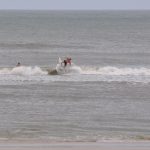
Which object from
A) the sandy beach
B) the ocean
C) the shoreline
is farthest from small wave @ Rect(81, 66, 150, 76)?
the sandy beach

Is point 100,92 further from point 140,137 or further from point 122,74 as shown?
point 140,137

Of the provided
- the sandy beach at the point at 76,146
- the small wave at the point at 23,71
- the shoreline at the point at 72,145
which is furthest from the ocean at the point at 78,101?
the sandy beach at the point at 76,146

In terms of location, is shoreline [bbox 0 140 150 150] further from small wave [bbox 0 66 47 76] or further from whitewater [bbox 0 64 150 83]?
small wave [bbox 0 66 47 76]

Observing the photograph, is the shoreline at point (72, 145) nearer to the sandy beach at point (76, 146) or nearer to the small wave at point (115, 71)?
the sandy beach at point (76, 146)

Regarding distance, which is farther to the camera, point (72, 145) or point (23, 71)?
point (23, 71)

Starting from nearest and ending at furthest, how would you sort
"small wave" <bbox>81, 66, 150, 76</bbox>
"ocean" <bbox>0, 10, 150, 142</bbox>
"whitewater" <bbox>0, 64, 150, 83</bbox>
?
"ocean" <bbox>0, 10, 150, 142</bbox> → "whitewater" <bbox>0, 64, 150, 83</bbox> → "small wave" <bbox>81, 66, 150, 76</bbox>

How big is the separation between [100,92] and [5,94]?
4.74 metres

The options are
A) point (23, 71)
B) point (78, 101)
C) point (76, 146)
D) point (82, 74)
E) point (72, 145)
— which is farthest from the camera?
point (82, 74)

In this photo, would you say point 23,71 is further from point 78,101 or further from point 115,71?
point 78,101

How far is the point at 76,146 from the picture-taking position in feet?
61.3

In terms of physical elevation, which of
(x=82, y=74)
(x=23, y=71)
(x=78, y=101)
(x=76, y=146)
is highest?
(x=23, y=71)

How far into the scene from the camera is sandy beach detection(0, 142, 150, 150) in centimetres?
1830

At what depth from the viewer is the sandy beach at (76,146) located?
60.0ft

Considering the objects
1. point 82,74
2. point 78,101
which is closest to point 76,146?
point 78,101
